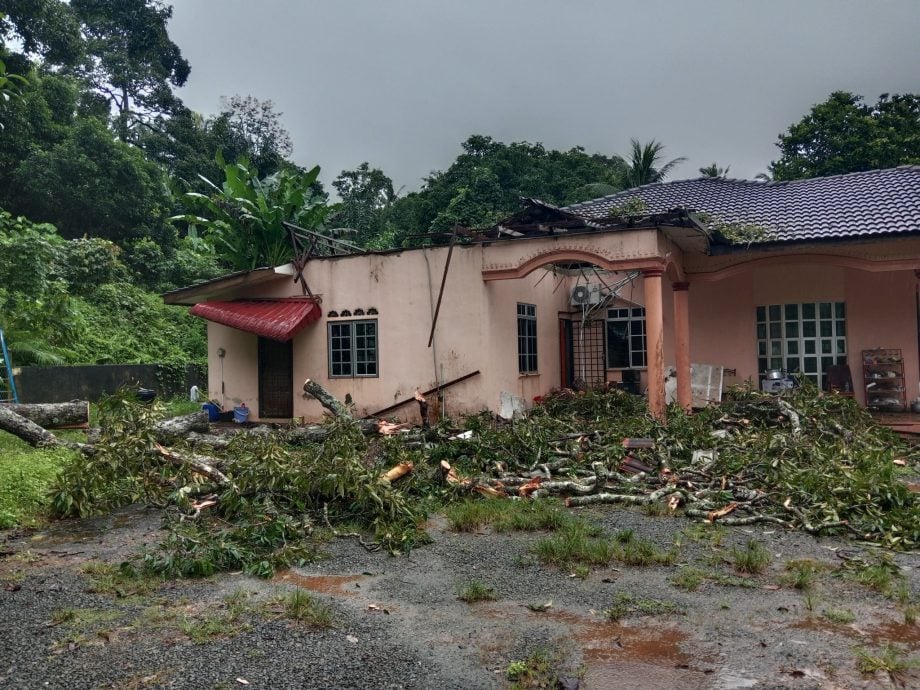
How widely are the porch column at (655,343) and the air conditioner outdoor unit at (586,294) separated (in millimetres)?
3326

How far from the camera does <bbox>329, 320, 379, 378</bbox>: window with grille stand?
1282 cm

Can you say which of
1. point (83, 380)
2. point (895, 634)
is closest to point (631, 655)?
point (895, 634)

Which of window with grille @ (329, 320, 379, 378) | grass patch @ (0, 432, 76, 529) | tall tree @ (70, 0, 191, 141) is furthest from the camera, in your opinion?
tall tree @ (70, 0, 191, 141)

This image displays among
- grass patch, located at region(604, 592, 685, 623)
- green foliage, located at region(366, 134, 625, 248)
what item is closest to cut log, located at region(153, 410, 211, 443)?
grass patch, located at region(604, 592, 685, 623)

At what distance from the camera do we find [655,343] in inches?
425

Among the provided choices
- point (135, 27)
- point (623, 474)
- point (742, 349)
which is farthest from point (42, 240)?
point (135, 27)

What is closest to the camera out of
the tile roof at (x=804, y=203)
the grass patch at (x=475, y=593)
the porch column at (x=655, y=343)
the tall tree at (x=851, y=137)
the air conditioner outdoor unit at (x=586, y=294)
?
the grass patch at (x=475, y=593)

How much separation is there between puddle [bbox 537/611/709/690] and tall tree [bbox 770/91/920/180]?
24.8m

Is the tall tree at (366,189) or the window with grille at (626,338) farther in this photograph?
the tall tree at (366,189)

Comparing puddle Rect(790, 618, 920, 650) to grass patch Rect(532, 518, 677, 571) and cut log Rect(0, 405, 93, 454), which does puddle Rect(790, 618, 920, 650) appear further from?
cut log Rect(0, 405, 93, 454)

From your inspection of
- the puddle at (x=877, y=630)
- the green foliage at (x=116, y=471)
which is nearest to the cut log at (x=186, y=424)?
the green foliage at (x=116, y=471)

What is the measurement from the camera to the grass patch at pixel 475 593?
4.54 metres

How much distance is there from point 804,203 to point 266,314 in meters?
11.0

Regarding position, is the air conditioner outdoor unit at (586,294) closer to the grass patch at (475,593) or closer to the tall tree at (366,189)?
the grass patch at (475,593)
